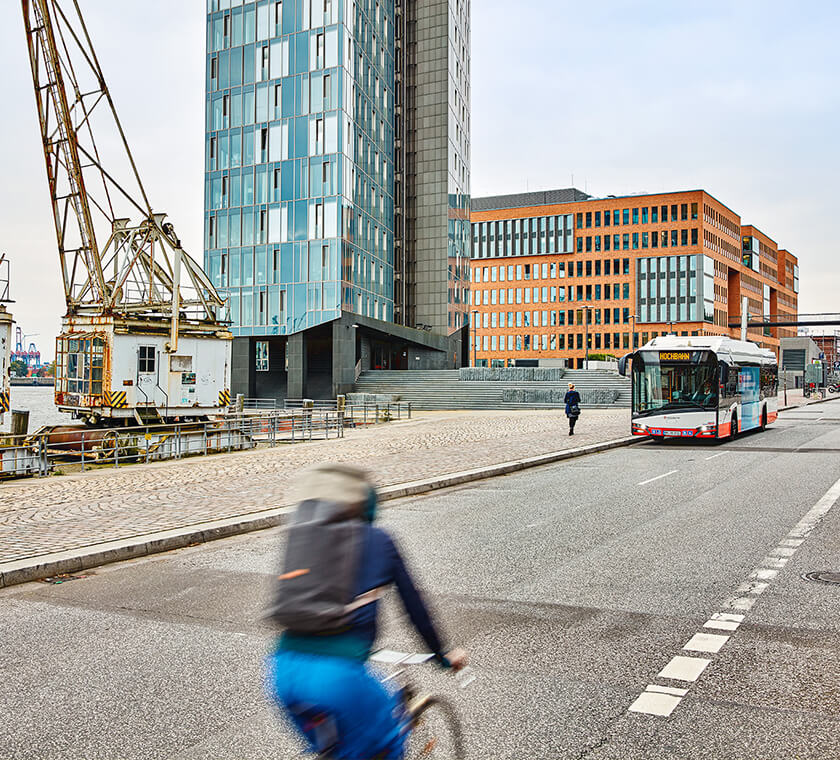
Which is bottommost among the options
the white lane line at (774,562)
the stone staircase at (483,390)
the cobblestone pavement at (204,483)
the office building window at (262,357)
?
the white lane line at (774,562)

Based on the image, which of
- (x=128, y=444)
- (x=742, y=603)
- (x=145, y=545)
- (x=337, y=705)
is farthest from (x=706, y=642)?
(x=128, y=444)

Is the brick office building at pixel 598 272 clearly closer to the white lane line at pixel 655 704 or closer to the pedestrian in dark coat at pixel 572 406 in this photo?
the pedestrian in dark coat at pixel 572 406

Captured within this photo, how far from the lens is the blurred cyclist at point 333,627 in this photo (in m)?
2.94

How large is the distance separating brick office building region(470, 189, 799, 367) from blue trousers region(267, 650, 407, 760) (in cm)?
12035

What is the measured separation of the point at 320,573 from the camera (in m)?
3.00

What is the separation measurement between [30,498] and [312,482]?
11813mm

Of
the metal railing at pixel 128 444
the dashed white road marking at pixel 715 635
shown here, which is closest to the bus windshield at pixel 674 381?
the metal railing at pixel 128 444

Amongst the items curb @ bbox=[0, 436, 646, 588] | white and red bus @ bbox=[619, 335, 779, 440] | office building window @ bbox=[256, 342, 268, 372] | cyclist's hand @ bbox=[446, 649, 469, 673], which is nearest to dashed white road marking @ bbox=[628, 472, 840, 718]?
cyclist's hand @ bbox=[446, 649, 469, 673]

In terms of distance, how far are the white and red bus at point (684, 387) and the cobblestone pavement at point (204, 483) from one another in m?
1.94

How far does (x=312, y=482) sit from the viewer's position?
3.09 meters

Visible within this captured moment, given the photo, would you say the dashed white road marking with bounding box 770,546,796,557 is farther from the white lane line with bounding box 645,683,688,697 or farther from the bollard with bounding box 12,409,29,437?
the bollard with bounding box 12,409,29,437

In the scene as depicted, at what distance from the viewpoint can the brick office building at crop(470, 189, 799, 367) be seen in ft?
413

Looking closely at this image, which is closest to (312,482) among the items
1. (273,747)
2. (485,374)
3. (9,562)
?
(273,747)

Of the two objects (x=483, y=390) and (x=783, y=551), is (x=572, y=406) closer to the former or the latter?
(x=783, y=551)
